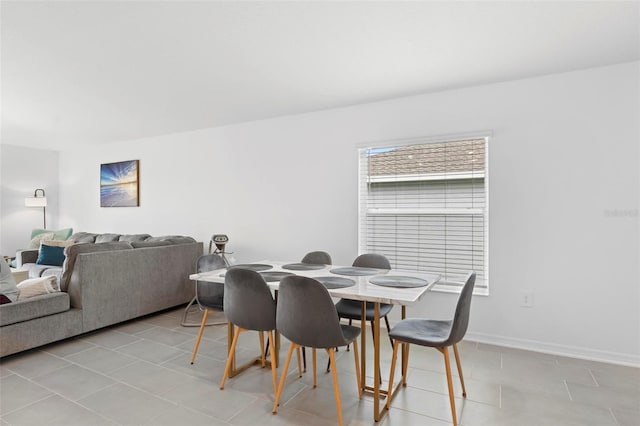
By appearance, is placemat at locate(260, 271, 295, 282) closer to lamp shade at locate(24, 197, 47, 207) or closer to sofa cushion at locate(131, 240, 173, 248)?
sofa cushion at locate(131, 240, 173, 248)

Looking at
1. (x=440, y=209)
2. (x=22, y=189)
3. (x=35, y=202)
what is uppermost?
(x=22, y=189)

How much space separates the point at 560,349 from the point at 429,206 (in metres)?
1.70

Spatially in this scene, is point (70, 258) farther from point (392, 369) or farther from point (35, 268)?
point (392, 369)

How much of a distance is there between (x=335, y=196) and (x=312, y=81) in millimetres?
1349

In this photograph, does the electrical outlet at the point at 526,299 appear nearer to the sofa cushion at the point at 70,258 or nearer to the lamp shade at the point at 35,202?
the sofa cushion at the point at 70,258

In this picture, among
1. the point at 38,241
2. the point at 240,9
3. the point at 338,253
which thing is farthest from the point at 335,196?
the point at 38,241

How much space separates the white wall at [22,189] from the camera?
243 inches

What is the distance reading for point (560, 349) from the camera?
122 inches

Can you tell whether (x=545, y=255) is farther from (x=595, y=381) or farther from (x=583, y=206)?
(x=595, y=381)

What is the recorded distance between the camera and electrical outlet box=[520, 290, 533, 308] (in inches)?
127

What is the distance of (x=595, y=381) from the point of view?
2.58 m

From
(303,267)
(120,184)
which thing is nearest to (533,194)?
(303,267)

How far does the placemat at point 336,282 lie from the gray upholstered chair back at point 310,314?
29cm

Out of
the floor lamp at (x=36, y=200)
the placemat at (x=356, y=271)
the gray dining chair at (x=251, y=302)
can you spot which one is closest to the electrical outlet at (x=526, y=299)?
the placemat at (x=356, y=271)
